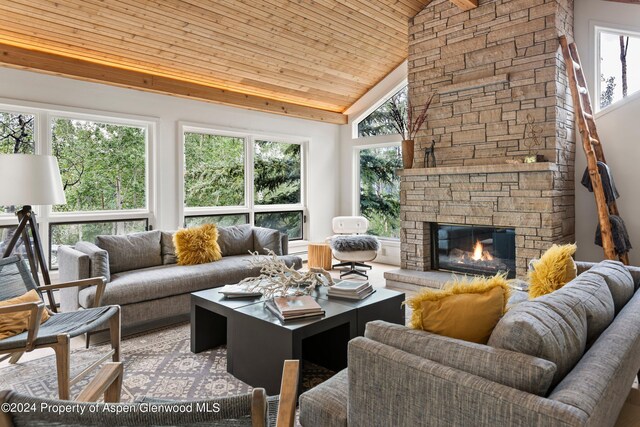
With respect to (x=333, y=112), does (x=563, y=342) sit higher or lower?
lower

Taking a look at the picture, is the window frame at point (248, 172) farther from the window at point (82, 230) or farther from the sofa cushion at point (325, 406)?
the sofa cushion at point (325, 406)

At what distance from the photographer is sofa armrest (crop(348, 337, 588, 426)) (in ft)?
3.26

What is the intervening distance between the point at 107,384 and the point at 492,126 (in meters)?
4.44

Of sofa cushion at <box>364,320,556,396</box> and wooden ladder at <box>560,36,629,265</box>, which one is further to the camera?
wooden ladder at <box>560,36,629,265</box>

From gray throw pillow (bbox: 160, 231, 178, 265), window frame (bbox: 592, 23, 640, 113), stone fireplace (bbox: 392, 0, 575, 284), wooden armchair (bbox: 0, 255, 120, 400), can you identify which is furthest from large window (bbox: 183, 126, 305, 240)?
window frame (bbox: 592, 23, 640, 113)

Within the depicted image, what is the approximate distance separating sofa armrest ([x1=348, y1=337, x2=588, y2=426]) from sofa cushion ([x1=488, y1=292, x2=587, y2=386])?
0.19 metres

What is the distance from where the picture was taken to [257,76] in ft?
17.8

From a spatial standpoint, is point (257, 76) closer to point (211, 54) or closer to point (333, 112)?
point (211, 54)

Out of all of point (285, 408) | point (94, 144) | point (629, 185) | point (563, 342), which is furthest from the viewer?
point (94, 144)

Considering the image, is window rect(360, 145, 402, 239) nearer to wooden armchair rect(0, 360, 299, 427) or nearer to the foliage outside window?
the foliage outside window

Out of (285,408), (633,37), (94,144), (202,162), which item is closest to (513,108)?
(633,37)

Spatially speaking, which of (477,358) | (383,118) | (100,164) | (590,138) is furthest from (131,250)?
(590,138)

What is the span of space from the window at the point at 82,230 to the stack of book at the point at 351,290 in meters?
3.07

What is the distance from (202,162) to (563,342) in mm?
4982
